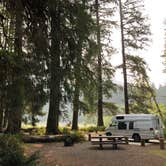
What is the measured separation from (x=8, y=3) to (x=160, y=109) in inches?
1354

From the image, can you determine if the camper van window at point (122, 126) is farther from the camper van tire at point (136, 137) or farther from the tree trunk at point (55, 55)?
the tree trunk at point (55, 55)

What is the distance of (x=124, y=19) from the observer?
3738 cm

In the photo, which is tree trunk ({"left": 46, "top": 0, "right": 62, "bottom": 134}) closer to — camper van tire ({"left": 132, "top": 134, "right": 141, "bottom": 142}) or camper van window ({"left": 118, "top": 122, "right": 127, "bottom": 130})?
camper van tire ({"left": 132, "top": 134, "right": 141, "bottom": 142})

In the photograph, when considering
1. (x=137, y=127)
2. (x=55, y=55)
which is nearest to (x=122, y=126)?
(x=137, y=127)

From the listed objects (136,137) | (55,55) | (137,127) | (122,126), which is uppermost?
(55,55)

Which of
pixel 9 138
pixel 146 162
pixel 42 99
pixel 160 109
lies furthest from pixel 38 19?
pixel 160 109

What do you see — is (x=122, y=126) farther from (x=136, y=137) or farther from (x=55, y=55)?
(x=55, y=55)

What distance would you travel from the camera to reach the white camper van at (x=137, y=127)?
23.5 meters

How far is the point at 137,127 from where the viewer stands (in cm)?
2419

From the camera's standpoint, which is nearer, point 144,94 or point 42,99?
point 42,99

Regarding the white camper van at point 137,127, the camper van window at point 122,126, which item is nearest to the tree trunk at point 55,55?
the white camper van at point 137,127

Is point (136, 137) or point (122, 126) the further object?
point (122, 126)

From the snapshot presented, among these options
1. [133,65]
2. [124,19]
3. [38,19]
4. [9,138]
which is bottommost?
[9,138]

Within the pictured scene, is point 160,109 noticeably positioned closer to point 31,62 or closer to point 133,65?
point 133,65
